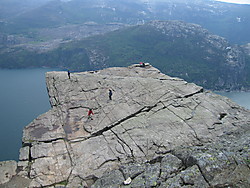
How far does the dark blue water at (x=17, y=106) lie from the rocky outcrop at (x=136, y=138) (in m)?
43.6

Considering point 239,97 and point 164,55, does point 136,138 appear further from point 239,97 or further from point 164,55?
point 164,55

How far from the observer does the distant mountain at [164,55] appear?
481 ft

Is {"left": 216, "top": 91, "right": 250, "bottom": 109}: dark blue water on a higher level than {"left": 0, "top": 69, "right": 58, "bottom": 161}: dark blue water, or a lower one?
lower

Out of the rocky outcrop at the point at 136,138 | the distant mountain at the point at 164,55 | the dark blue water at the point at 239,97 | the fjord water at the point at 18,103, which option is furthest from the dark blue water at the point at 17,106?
the dark blue water at the point at 239,97

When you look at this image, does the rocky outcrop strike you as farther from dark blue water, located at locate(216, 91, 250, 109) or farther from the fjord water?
dark blue water, located at locate(216, 91, 250, 109)

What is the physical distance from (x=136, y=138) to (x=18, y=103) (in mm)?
88107

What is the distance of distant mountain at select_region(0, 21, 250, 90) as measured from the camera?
14662 cm

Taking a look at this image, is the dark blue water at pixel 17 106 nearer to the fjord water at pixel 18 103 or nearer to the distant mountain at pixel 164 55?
the fjord water at pixel 18 103

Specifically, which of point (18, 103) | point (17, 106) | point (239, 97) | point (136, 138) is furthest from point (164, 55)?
point (136, 138)

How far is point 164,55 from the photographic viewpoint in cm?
16825

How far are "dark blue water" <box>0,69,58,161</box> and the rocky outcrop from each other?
4359 centimetres

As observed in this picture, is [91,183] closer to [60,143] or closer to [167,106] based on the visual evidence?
[60,143]

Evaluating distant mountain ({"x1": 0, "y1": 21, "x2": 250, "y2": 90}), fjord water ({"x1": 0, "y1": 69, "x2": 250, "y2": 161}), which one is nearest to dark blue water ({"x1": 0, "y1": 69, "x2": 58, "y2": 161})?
fjord water ({"x1": 0, "y1": 69, "x2": 250, "y2": 161})

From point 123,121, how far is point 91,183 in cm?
741
